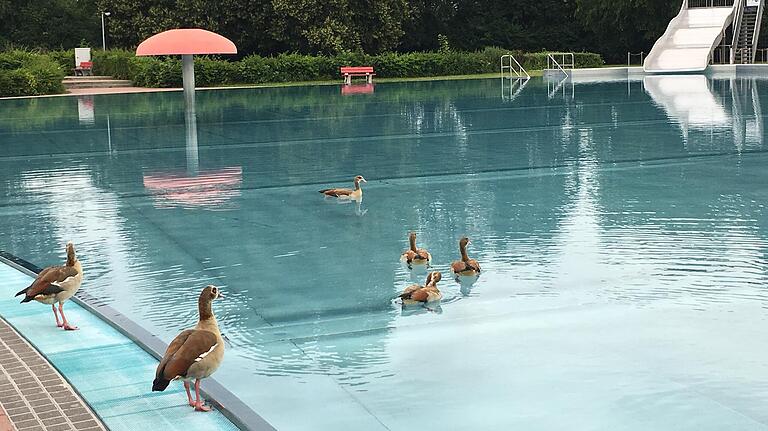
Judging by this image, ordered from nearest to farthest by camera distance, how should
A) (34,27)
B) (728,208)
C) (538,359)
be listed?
(538,359) → (728,208) → (34,27)

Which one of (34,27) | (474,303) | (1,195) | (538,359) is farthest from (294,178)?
(34,27)

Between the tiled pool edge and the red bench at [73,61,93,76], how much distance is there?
45258 mm

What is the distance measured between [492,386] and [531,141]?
15.2 m

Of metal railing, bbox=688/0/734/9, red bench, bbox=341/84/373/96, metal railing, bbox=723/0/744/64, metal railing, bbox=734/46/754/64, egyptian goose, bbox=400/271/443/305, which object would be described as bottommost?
egyptian goose, bbox=400/271/443/305

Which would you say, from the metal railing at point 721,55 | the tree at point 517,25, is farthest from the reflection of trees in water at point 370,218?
the tree at point 517,25

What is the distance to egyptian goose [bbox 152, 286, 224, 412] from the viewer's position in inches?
232

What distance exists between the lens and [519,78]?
2082 inches

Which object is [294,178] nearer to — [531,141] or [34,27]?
[531,141]

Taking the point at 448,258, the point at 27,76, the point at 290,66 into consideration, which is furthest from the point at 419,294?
the point at 290,66

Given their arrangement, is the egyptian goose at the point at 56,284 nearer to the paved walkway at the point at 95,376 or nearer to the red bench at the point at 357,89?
the paved walkway at the point at 95,376

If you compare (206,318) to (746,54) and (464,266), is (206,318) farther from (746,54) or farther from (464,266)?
(746,54)

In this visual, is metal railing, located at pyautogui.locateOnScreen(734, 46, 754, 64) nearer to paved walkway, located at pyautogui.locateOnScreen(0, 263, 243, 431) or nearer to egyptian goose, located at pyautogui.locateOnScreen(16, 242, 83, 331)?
paved walkway, located at pyautogui.locateOnScreen(0, 263, 243, 431)

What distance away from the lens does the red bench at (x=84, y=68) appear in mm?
54094

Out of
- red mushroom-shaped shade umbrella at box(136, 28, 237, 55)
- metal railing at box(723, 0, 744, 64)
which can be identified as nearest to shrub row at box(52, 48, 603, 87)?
metal railing at box(723, 0, 744, 64)
